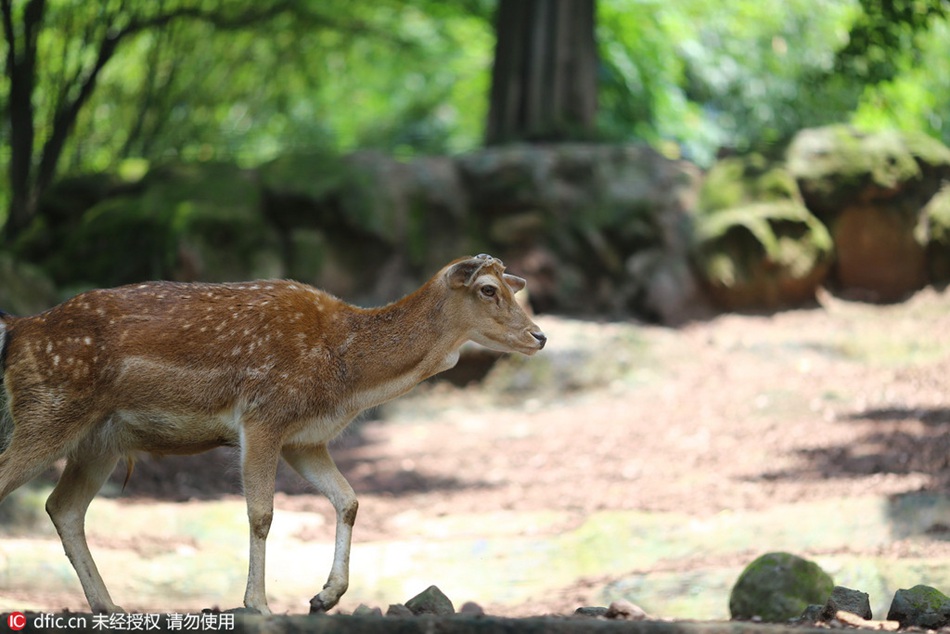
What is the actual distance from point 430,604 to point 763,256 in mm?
10180

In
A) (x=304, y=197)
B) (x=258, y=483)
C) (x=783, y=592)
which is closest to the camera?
(x=258, y=483)

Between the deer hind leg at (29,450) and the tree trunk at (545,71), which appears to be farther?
the tree trunk at (545,71)

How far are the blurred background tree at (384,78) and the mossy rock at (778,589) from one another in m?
7.13

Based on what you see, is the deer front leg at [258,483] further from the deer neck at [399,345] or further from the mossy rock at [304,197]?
the mossy rock at [304,197]

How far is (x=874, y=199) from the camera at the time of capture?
15.0 m

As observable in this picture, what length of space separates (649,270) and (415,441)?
4.47 meters

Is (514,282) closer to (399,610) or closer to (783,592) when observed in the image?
(399,610)

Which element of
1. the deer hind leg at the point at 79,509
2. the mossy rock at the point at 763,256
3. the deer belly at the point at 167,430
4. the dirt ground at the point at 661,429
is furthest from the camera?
the mossy rock at the point at 763,256

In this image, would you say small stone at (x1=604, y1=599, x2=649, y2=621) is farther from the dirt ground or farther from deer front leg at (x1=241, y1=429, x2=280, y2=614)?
deer front leg at (x1=241, y1=429, x2=280, y2=614)

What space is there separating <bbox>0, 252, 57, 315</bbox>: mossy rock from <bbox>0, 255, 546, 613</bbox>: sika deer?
5.12 m

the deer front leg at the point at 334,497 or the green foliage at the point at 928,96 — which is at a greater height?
the green foliage at the point at 928,96

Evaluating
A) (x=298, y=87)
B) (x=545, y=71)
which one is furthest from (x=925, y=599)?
(x=298, y=87)

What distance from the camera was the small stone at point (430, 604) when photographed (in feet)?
18.2

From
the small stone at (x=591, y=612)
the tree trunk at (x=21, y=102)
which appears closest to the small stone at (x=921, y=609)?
the small stone at (x=591, y=612)
